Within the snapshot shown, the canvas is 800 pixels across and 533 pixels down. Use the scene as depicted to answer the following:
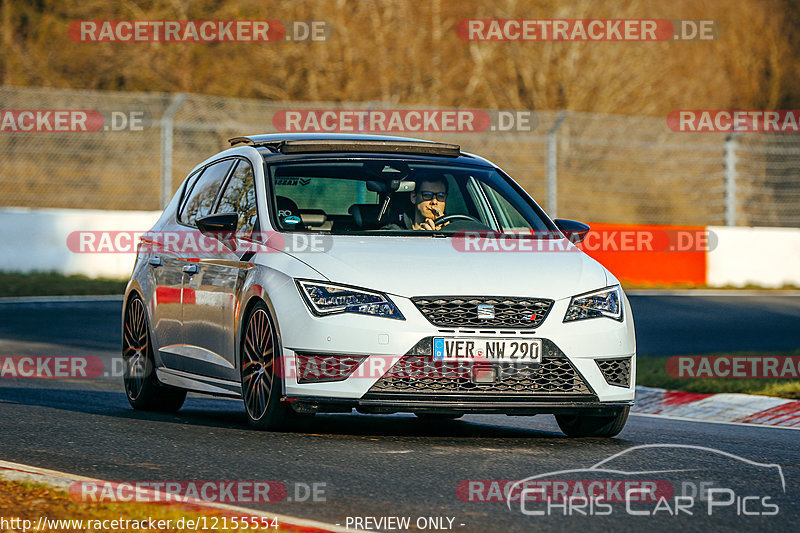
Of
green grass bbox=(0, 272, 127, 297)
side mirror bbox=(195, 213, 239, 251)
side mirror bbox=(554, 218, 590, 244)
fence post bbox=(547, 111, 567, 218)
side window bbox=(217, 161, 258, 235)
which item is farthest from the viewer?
fence post bbox=(547, 111, 567, 218)

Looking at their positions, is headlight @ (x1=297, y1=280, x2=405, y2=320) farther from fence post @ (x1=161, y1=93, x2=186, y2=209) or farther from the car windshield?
fence post @ (x1=161, y1=93, x2=186, y2=209)

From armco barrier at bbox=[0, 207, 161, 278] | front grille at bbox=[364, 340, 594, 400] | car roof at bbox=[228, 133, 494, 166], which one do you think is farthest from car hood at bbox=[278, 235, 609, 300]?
armco barrier at bbox=[0, 207, 161, 278]

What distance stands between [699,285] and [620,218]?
12.9m

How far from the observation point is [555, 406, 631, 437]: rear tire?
339 inches

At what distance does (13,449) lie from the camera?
7.80 metres

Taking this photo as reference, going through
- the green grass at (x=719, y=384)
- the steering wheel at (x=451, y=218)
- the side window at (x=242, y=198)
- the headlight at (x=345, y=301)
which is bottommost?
the green grass at (x=719, y=384)

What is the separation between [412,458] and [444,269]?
1.12 meters

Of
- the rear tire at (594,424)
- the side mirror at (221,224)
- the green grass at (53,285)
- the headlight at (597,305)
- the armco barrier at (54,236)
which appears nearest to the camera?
the headlight at (597,305)

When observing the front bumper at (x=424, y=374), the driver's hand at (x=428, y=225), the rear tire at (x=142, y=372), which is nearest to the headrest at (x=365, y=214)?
the driver's hand at (x=428, y=225)

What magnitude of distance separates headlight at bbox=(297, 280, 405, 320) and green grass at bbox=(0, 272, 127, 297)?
14.7 metres

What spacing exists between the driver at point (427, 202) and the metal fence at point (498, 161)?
15.4 m

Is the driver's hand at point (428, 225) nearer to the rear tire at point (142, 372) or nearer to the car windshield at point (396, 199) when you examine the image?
the car windshield at point (396, 199)

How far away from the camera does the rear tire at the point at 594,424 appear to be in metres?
8.61

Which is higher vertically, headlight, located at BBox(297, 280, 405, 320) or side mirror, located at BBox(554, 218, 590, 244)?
side mirror, located at BBox(554, 218, 590, 244)
